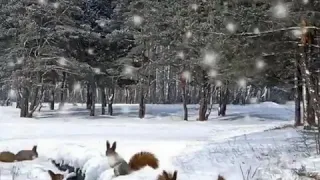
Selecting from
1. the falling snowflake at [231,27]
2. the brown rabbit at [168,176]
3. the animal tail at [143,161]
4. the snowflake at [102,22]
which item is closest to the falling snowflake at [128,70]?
the snowflake at [102,22]

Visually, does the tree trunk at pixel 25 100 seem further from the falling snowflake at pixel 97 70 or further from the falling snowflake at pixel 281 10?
the falling snowflake at pixel 281 10

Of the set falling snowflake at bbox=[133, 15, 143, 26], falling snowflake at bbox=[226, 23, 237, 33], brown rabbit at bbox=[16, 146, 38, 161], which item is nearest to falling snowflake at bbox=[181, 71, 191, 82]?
falling snowflake at bbox=[133, 15, 143, 26]

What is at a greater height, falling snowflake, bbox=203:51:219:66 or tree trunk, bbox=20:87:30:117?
falling snowflake, bbox=203:51:219:66

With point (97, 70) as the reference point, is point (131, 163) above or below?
below

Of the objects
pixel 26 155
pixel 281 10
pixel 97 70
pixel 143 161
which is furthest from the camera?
pixel 97 70

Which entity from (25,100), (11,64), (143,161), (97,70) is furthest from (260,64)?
(25,100)

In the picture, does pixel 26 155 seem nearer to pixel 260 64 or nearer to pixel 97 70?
pixel 260 64

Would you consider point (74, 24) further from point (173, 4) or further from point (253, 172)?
point (253, 172)

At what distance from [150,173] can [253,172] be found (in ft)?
6.27

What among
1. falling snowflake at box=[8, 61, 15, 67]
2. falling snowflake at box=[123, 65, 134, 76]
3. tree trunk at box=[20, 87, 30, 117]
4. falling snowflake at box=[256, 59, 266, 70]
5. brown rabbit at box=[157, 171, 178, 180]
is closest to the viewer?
brown rabbit at box=[157, 171, 178, 180]

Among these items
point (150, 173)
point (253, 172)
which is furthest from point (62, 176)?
point (253, 172)

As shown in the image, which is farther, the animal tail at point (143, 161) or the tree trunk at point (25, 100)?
the tree trunk at point (25, 100)

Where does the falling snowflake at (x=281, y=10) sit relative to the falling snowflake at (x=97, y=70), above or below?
above

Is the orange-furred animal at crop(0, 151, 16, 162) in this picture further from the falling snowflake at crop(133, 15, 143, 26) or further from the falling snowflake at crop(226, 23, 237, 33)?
the falling snowflake at crop(133, 15, 143, 26)
